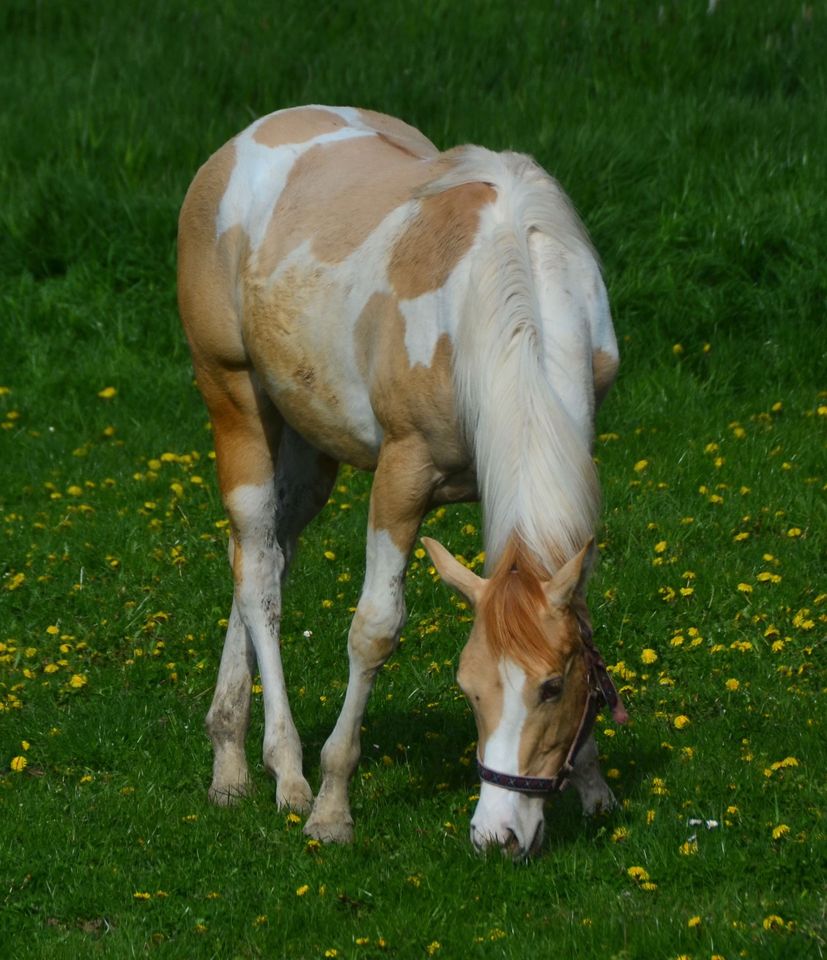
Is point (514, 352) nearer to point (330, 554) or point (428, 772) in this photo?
point (428, 772)

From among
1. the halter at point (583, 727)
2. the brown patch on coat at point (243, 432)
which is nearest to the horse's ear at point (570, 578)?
the halter at point (583, 727)

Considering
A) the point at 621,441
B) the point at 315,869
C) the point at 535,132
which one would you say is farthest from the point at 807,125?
the point at 315,869

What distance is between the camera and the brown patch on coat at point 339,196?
5480 mm

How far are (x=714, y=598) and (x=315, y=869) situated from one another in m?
2.49

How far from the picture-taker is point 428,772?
220 inches

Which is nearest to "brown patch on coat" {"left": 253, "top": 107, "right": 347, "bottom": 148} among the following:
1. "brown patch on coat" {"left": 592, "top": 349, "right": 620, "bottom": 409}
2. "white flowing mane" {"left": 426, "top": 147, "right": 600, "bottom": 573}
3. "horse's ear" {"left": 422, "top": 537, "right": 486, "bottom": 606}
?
"white flowing mane" {"left": 426, "top": 147, "right": 600, "bottom": 573}

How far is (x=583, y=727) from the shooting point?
4.44 metres

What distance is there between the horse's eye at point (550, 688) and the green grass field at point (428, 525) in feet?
1.74

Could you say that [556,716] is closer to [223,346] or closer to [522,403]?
[522,403]

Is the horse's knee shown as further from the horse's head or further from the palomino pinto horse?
the horse's head

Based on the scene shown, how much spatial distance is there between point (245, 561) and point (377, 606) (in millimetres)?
1073

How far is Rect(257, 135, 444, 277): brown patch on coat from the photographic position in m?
5.48

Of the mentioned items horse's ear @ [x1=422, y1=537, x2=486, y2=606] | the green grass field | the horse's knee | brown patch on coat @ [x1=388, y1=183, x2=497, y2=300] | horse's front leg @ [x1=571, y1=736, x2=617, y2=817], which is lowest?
the green grass field

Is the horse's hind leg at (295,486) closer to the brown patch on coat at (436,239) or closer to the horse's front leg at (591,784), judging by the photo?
the brown patch on coat at (436,239)
